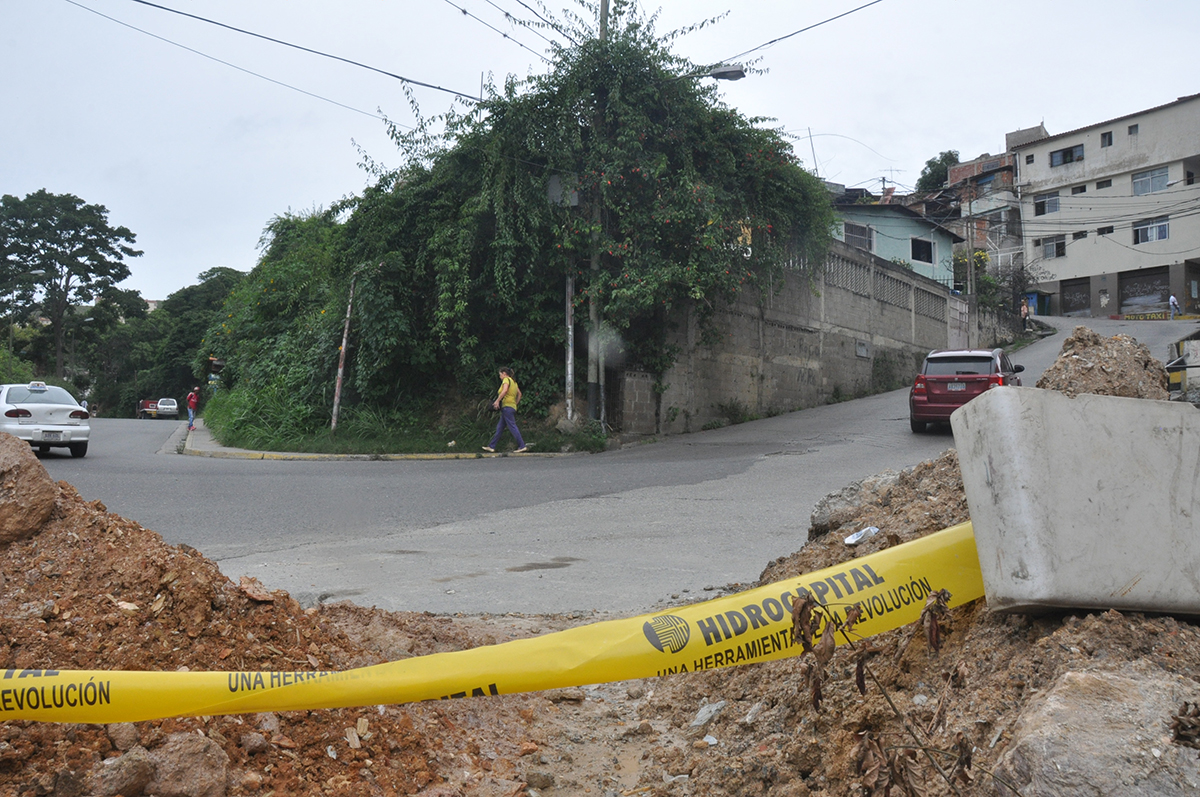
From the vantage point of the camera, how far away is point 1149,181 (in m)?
45.2

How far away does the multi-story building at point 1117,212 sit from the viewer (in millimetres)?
44094

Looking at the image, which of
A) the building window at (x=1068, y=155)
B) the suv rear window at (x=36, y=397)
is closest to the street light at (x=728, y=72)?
the suv rear window at (x=36, y=397)

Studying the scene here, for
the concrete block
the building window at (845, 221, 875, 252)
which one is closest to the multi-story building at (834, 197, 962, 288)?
the building window at (845, 221, 875, 252)

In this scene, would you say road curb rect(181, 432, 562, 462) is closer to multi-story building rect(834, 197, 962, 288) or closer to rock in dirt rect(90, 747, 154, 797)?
rock in dirt rect(90, 747, 154, 797)

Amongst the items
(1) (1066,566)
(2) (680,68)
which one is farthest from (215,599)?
(2) (680,68)

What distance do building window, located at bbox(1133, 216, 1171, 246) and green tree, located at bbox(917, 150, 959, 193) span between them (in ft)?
44.1

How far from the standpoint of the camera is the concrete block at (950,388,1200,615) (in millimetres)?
2148

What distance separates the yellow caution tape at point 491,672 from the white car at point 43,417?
14645 millimetres

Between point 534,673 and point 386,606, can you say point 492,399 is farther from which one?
point 534,673

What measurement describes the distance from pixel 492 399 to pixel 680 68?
7.90 meters

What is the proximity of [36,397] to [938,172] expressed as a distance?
56.1 m

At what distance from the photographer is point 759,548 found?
23.7ft

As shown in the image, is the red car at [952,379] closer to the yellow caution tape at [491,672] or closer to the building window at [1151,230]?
the yellow caution tape at [491,672]

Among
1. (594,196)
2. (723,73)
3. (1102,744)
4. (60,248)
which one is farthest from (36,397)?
(60,248)
